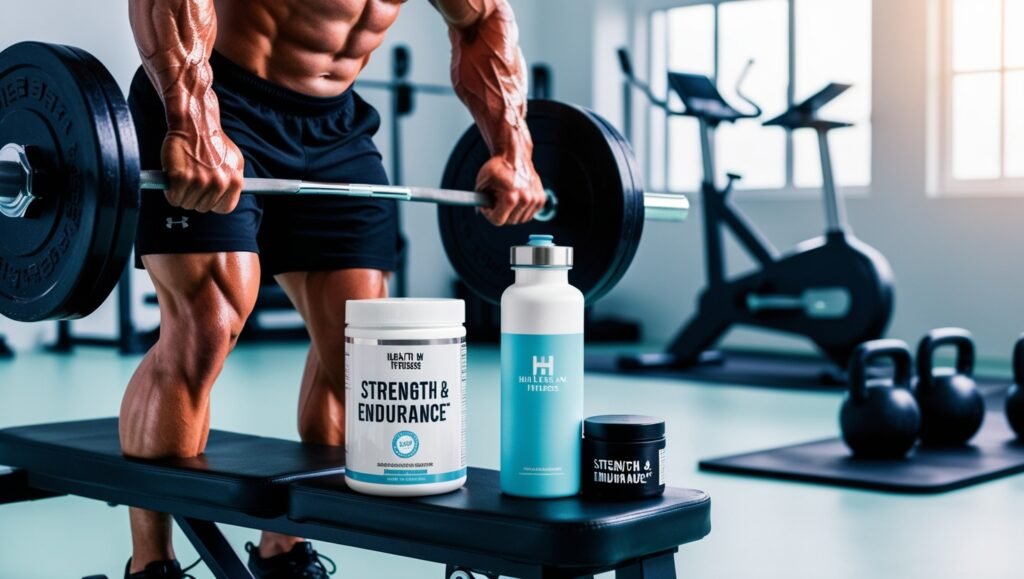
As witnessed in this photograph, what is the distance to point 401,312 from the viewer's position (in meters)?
1.40

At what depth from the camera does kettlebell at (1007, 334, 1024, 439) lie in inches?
145

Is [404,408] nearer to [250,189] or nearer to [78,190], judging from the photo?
[250,189]

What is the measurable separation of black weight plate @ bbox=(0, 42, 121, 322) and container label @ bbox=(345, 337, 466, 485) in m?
0.36

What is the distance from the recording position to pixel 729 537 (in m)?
2.56

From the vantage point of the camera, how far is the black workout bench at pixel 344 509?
1.33 m

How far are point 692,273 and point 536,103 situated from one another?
19.5 feet

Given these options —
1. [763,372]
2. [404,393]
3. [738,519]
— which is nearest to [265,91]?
[404,393]

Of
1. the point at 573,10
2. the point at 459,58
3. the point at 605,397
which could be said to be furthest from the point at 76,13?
the point at 459,58

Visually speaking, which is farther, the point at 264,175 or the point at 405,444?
the point at 264,175

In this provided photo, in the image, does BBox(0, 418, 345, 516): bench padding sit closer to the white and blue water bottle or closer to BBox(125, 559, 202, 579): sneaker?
BBox(125, 559, 202, 579): sneaker

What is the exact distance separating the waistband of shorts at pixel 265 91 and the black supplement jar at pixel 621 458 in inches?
31.1

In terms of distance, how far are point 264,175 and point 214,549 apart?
22.4 inches

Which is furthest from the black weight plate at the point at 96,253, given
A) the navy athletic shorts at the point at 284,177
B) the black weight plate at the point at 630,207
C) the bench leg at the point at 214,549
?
the black weight plate at the point at 630,207

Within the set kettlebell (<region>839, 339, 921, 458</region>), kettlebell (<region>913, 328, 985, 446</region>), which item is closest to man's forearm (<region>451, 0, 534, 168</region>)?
kettlebell (<region>839, 339, 921, 458</region>)
